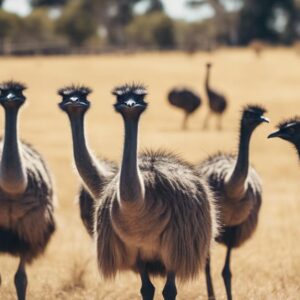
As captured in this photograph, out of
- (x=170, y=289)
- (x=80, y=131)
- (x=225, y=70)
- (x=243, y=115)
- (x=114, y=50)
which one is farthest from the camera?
(x=114, y=50)

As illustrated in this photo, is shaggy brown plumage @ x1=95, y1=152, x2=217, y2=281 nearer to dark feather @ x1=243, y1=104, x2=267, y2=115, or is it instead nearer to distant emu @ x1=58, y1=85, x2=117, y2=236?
distant emu @ x1=58, y1=85, x2=117, y2=236

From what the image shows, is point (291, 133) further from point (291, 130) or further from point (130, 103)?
point (130, 103)

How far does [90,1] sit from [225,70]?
3516 cm

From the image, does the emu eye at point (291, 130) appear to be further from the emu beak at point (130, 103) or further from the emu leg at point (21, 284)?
the emu leg at point (21, 284)

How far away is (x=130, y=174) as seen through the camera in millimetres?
5730

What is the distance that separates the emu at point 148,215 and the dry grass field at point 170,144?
1.23 metres

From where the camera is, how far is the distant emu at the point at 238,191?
7.40m

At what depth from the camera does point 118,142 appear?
23609mm

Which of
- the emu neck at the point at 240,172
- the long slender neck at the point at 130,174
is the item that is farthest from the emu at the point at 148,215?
the emu neck at the point at 240,172

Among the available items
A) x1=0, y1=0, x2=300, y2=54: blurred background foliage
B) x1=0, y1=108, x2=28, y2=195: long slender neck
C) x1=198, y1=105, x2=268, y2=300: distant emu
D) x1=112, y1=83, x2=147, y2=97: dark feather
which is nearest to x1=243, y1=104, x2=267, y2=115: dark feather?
x1=198, y1=105, x2=268, y2=300: distant emu

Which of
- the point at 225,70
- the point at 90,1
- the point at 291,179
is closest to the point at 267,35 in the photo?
the point at 90,1

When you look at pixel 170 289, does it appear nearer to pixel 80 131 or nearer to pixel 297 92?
pixel 80 131

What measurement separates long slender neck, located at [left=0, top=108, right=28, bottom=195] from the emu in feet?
1.59

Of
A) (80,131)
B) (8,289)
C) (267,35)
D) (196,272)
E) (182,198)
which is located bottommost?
(8,289)
